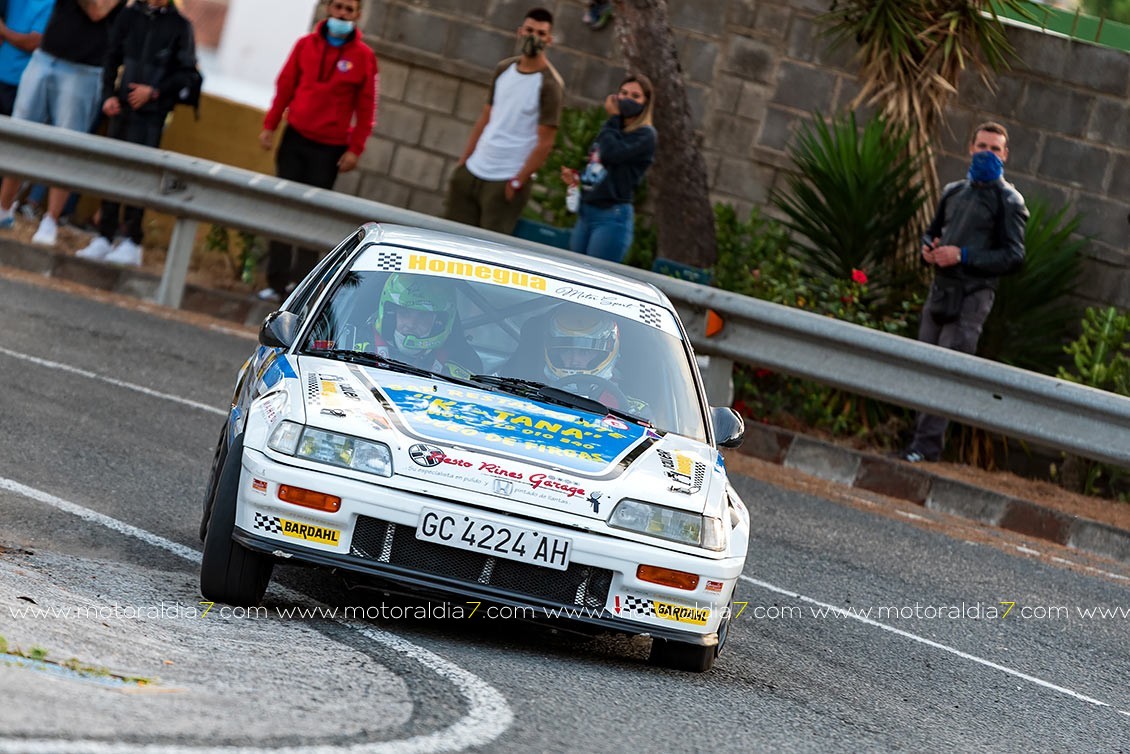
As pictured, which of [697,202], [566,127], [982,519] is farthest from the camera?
[566,127]

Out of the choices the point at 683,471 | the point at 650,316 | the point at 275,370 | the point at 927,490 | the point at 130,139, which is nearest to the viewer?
the point at 683,471

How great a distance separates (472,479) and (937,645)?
276 cm

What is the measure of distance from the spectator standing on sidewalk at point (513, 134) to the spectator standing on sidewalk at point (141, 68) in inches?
101

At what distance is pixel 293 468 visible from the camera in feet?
19.3

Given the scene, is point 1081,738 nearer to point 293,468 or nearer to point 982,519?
point 293,468

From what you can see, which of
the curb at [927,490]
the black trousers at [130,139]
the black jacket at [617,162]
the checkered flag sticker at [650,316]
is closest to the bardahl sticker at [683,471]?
the checkered flag sticker at [650,316]

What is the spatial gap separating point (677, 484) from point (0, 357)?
19.2 feet

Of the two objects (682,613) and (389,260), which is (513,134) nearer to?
(389,260)

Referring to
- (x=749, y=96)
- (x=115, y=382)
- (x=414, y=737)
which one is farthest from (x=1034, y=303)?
(x=414, y=737)

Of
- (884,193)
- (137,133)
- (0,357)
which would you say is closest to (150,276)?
(137,133)

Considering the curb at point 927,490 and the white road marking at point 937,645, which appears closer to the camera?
the white road marking at point 937,645

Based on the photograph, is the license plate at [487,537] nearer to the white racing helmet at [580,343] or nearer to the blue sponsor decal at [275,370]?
the blue sponsor decal at [275,370]

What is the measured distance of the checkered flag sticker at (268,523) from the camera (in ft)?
19.3

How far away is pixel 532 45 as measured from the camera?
1409 cm
